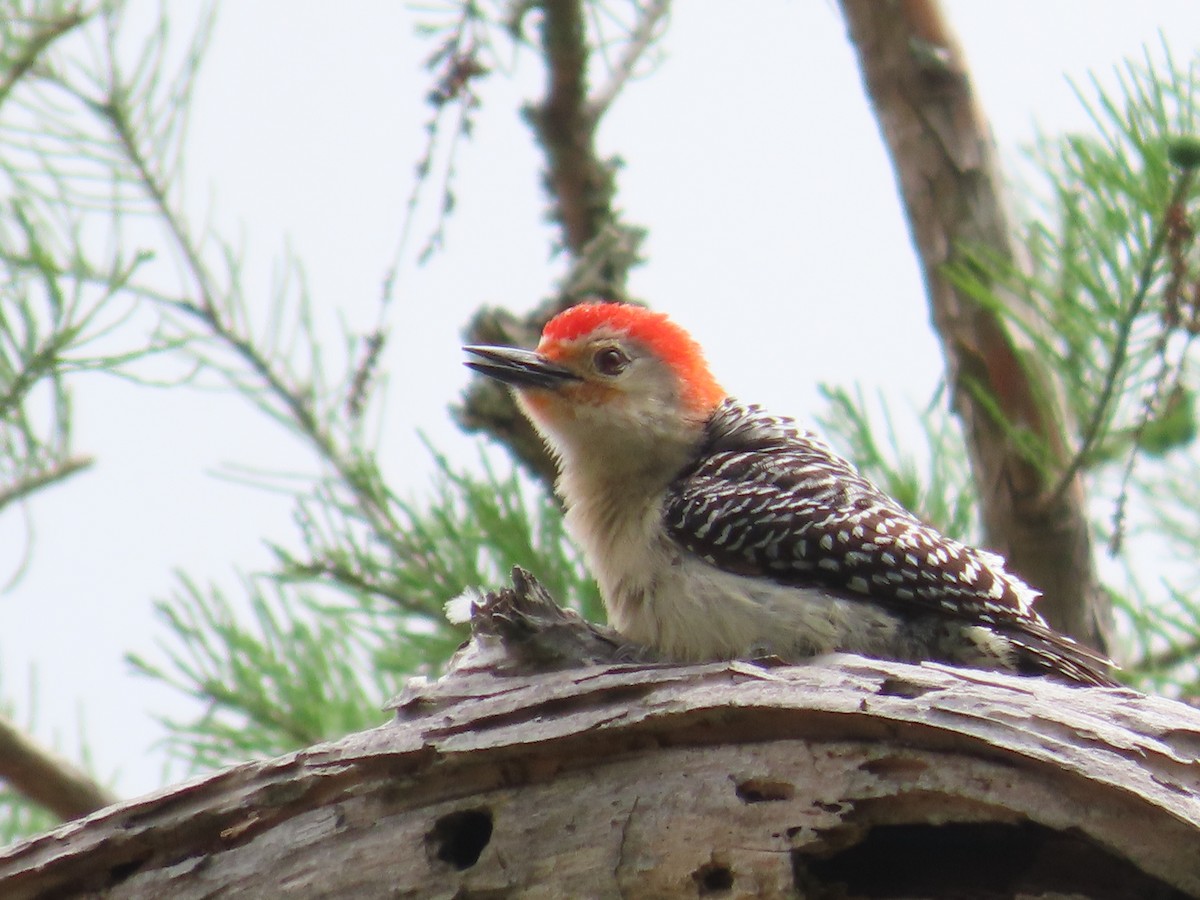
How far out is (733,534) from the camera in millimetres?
3369

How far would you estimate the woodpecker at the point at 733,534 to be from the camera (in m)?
3.18

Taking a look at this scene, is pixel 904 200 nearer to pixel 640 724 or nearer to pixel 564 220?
pixel 564 220

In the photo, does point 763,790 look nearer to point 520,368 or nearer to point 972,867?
point 972,867

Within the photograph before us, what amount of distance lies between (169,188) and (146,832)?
2.40m

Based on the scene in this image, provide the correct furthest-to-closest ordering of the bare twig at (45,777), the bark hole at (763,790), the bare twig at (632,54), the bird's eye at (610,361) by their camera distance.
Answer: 1. the bare twig at (632,54)
2. the bird's eye at (610,361)
3. the bare twig at (45,777)
4. the bark hole at (763,790)

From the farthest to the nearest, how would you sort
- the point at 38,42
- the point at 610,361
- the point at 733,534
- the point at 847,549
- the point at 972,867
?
1. the point at 610,361
2. the point at 38,42
3. the point at 733,534
4. the point at 847,549
5. the point at 972,867

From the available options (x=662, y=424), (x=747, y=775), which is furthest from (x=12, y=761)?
(x=747, y=775)

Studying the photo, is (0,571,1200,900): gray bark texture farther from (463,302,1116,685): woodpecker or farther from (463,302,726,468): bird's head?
(463,302,726,468): bird's head

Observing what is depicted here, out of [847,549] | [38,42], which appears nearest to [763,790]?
[847,549]

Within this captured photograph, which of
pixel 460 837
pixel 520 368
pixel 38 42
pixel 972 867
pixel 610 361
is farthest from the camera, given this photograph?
pixel 610 361

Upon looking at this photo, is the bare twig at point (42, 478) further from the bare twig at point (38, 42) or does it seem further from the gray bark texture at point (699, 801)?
the gray bark texture at point (699, 801)

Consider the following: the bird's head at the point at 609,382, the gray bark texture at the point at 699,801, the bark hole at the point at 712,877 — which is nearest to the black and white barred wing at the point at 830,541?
the bird's head at the point at 609,382

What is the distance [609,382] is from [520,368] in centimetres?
26

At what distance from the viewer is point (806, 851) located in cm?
235
